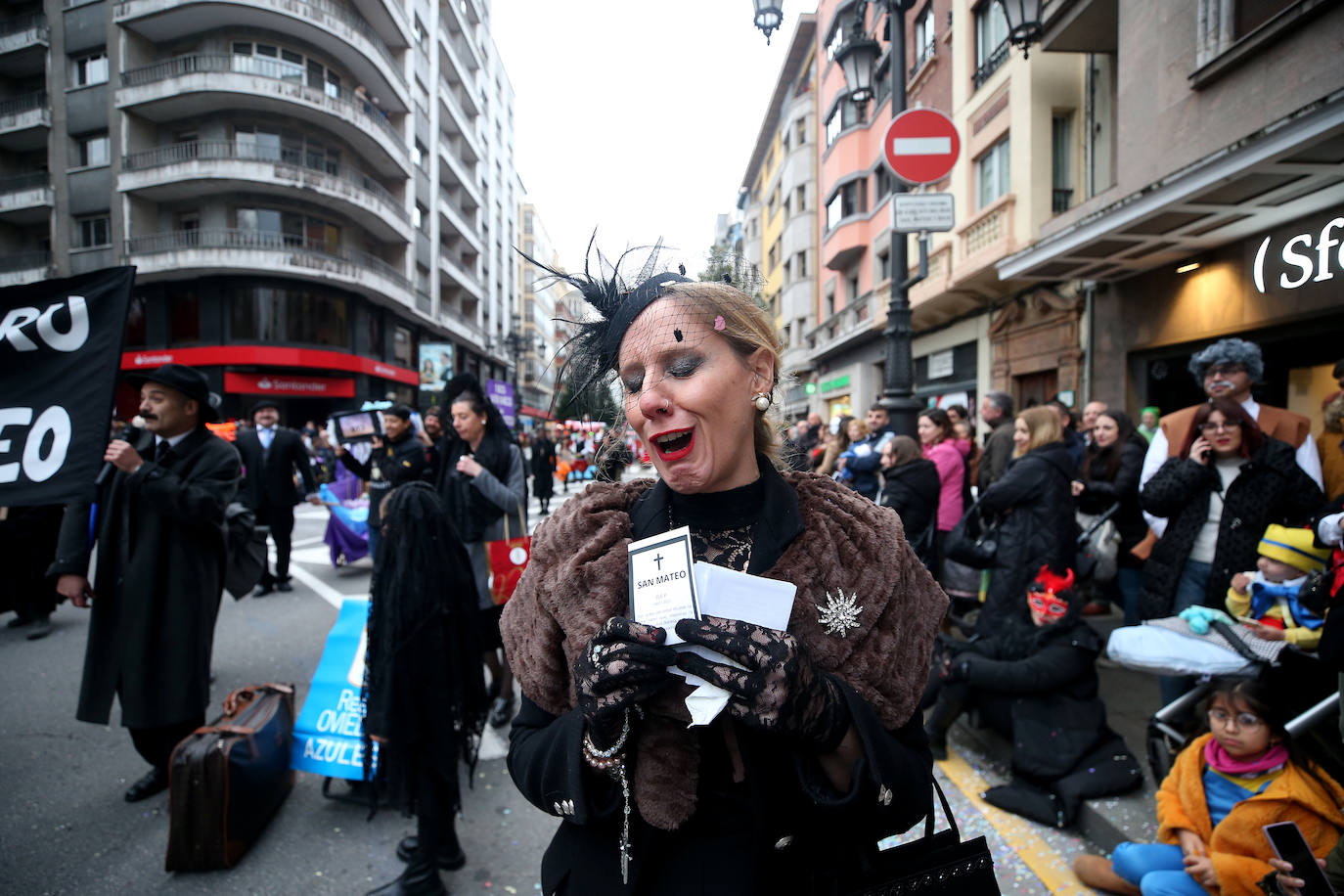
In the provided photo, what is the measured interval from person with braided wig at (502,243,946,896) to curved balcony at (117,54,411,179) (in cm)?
2693

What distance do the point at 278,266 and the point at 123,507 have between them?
23263 millimetres

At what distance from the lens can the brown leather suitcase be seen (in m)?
2.73

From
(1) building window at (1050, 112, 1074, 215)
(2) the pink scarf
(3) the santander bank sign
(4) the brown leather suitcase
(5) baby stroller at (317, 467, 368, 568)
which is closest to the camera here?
(2) the pink scarf

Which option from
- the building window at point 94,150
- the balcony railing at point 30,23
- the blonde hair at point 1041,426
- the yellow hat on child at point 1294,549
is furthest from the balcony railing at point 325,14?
the yellow hat on child at point 1294,549

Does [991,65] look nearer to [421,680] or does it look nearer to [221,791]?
[421,680]

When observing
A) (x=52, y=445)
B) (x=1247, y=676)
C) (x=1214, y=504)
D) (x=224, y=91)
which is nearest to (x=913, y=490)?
(x=1214, y=504)

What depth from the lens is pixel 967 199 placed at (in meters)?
13.2

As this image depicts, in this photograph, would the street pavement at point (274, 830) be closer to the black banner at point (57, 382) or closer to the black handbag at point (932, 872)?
the black banner at point (57, 382)

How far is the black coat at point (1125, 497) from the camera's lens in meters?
4.91

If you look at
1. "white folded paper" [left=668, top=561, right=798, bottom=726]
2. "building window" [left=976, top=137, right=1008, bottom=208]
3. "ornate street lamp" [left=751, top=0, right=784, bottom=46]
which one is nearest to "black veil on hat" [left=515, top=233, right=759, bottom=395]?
"white folded paper" [left=668, top=561, right=798, bottom=726]

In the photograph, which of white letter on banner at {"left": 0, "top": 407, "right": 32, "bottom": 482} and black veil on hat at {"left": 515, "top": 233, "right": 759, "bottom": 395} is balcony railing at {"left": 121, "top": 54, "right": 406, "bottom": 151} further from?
black veil on hat at {"left": 515, "top": 233, "right": 759, "bottom": 395}

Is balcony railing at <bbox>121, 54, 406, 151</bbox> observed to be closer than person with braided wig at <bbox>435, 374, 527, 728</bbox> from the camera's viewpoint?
No

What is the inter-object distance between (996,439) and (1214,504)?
7.34 ft

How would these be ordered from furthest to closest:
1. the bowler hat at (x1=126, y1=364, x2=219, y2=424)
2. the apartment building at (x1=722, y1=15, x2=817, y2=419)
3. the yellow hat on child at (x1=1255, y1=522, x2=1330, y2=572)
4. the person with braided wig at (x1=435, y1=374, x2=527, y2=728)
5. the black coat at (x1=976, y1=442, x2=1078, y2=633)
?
the apartment building at (x1=722, y1=15, x2=817, y2=419)
the person with braided wig at (x1=435, y1=374, x2=527, y2=728)
the black coat at (x1=976, y1=442, x2=1078, y2=633)
the bowler hat at (x1=126, y1=364, x2=219, y2=424)
the yellow hat on child at (x1=1255, y1=522, x2=1330, y2=572)
